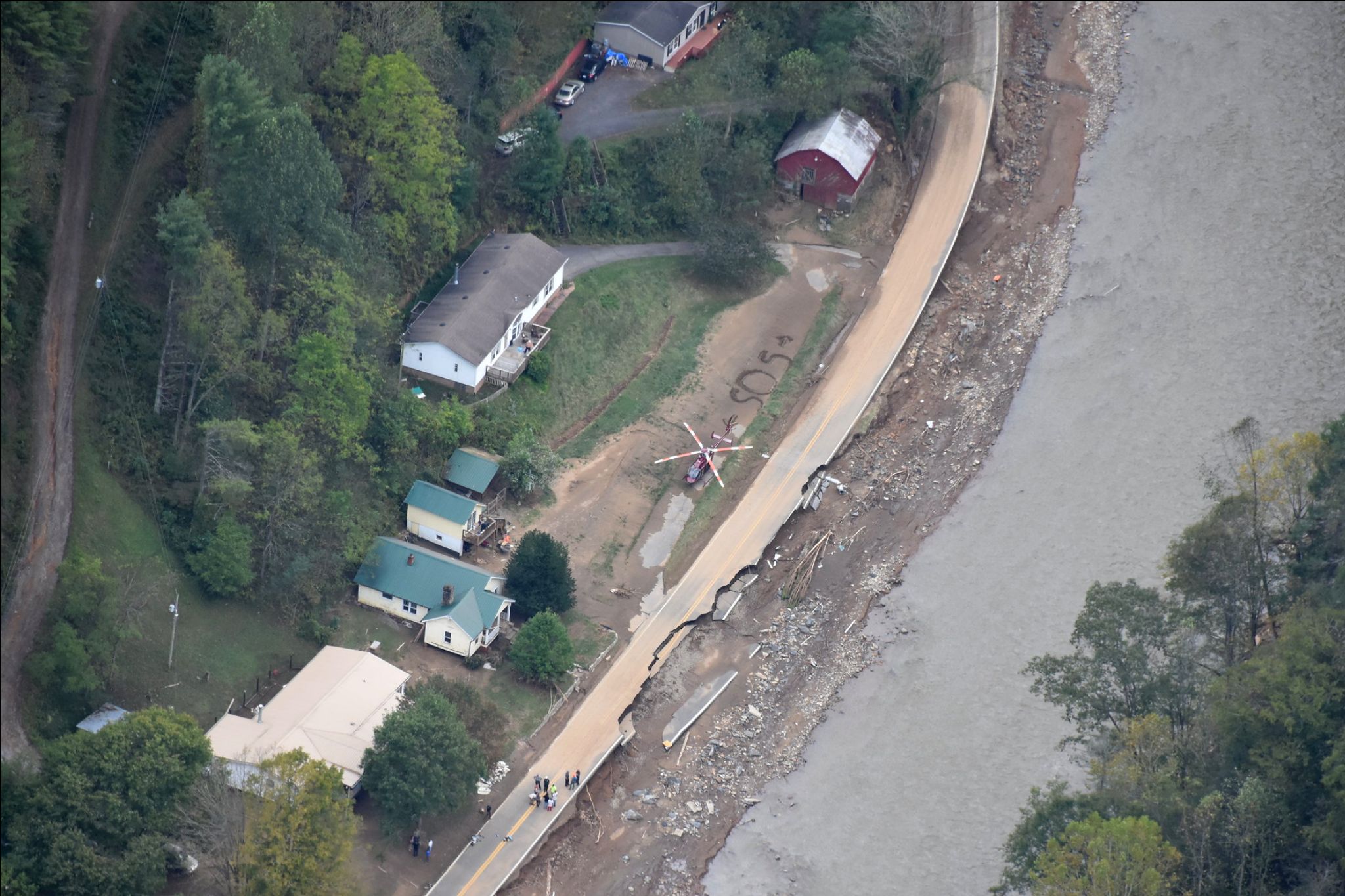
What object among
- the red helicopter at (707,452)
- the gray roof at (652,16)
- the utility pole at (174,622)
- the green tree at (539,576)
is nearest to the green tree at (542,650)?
the green tree at (539,576)

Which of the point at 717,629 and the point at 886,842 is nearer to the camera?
the point at 886,842

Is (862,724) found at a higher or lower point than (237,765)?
higher

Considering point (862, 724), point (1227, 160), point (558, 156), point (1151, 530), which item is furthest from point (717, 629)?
point (1227, 160)

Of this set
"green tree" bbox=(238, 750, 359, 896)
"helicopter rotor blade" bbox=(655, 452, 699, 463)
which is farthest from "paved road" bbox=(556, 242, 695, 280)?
"green tree" bbox=(238, 750, 359, 896)

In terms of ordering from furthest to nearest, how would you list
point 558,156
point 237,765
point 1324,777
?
point 558,156 < point 237,765 < point 1324,777

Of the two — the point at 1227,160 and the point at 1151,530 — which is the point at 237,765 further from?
the point at 1227,160

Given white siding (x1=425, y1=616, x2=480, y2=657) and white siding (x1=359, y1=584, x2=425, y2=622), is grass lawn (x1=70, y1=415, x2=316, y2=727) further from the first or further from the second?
white siding (x1=425, y1=616, x2=480, y2=657)
